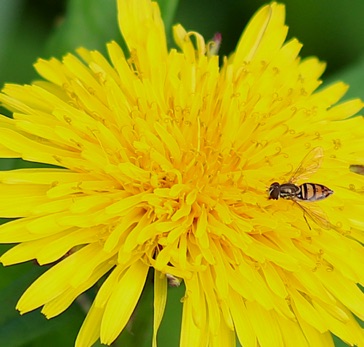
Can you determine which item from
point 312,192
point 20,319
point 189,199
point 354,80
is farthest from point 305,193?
point 354,80

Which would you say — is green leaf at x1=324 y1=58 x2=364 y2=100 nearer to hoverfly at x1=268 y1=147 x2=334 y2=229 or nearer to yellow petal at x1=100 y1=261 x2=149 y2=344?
hoverfly at x1=268 y1=147 x2=334 y2=229

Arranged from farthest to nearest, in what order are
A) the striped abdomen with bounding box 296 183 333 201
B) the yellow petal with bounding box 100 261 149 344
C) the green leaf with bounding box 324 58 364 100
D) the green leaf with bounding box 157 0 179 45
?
the green leaf with bounding box 324 58 364 100, the green leaf with bounding box 157 0 179 45, the striped abdomen with bounding box 296 183 333 201, the yellow petal with bounding box 100 261 149 344

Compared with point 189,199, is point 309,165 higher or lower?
higher

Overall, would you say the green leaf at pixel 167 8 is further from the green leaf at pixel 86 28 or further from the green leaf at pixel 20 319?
the green leaf at pixel 20 319

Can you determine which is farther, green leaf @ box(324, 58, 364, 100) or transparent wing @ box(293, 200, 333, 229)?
green leaf @ box(324, 58, 364, 100)

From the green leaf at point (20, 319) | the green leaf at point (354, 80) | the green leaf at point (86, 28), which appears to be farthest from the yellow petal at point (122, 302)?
the green leaf at point (354, 80)

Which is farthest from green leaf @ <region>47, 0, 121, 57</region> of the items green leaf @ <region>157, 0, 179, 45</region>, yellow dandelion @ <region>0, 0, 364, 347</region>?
yellow dandelion @ <region>0, 0, 364, 347</region>

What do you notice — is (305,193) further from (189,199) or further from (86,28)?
(86,28)
